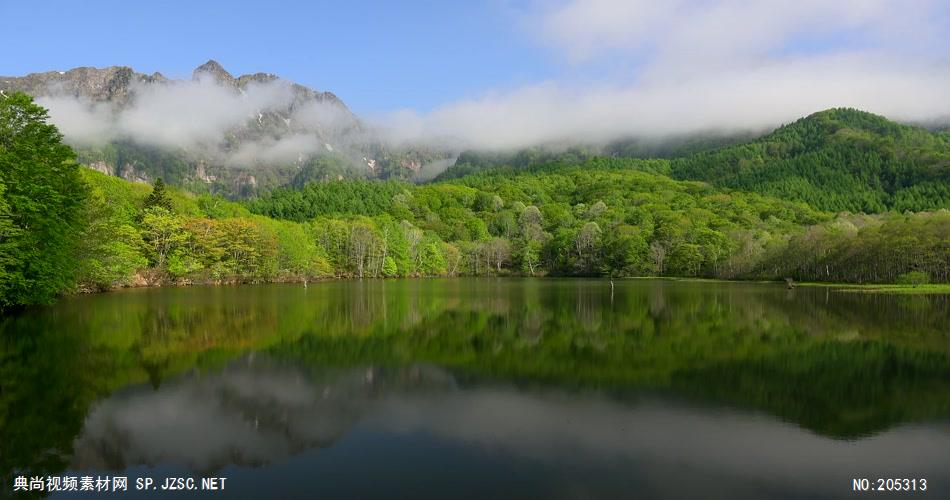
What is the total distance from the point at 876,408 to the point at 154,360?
2315 centimetres

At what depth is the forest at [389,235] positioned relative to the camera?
123 feet

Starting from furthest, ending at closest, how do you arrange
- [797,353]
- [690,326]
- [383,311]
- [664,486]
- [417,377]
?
[383,311] < [690,326] < [797,353] < [417,377] < [664,486]

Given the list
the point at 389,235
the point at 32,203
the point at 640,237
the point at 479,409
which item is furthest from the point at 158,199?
the point at 640,237

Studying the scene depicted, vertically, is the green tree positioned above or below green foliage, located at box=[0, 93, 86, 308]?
above

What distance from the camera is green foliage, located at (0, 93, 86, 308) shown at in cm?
3444

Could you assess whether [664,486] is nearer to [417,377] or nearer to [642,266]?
[417,377]

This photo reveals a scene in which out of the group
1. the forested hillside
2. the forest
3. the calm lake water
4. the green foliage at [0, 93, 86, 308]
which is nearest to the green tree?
the forest

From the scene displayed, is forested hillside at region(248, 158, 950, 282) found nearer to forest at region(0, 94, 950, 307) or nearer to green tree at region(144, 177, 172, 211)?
forest at region(0, 94, 950, 307)

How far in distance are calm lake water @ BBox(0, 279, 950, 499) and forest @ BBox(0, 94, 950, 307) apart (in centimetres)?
980

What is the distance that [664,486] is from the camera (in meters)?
10.5

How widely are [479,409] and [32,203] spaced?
109 feet

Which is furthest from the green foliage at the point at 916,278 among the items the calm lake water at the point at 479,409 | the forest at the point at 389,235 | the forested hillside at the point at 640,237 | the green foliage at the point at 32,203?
the green foliage at the point at 32,203

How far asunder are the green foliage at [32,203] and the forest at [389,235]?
93 millimetres

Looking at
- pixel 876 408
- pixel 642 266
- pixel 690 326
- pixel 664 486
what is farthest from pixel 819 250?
pixel 664 486
